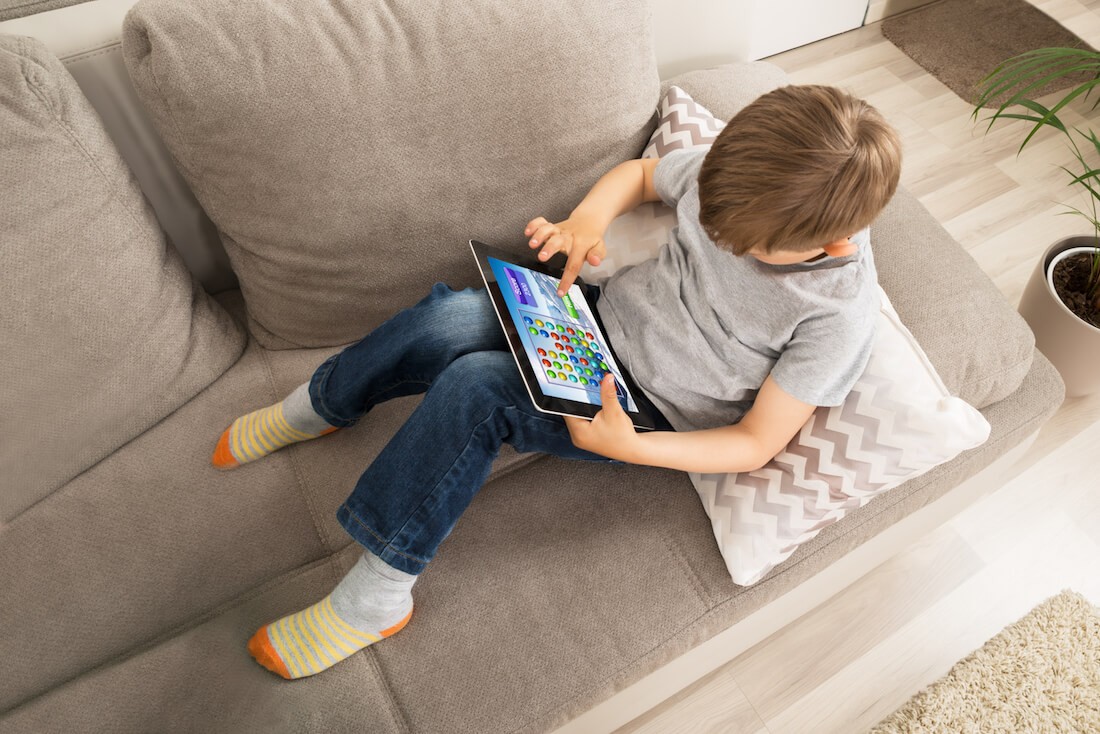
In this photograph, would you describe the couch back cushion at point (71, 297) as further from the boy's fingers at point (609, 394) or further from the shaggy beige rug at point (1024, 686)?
the shaggy beige rug at point (1024, 686)

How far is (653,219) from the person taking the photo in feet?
3.70

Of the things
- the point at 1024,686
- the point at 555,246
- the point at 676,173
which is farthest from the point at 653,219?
the point at 1024,686

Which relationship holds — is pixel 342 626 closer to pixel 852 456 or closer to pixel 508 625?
pixel 508 625

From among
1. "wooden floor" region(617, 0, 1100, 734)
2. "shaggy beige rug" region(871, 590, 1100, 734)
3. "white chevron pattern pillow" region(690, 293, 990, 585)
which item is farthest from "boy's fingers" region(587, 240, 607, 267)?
"shaggy beige rug" region(871, 590, 1100, 734)

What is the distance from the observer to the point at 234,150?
95 centimetres

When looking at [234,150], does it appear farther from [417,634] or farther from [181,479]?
[417,634]

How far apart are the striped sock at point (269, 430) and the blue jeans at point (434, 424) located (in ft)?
0.08

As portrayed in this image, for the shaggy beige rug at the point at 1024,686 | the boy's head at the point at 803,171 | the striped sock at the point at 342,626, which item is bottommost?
the shaggy beige rug at the point at 1024,686

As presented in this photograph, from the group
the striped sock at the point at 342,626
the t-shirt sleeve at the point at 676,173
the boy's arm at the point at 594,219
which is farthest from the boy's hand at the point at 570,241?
the striped sock at the point at 342,626

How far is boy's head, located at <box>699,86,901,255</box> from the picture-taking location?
2.40 feet

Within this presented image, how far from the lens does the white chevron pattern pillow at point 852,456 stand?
34.9 inches

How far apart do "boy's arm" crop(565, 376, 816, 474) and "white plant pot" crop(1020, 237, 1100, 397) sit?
2.48 feet

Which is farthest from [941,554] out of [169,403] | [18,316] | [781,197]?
[18,316]

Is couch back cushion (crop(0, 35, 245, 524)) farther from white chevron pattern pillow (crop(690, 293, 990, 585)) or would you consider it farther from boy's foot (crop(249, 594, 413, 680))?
white chevron pattern pillow (crop(690, 293, 990, 585))
